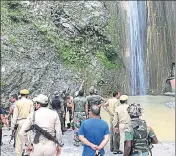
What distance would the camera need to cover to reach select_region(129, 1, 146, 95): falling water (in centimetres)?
2512

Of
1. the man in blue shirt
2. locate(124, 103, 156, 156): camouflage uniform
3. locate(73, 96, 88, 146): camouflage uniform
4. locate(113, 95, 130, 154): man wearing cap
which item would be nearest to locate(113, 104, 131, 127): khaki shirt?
locate(113, 95, 130, 154): man wearing cap

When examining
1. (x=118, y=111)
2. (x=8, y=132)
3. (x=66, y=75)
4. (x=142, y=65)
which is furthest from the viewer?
(x=142, y=65)

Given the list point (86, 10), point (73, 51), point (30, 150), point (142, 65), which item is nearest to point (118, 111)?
point (30, 150)

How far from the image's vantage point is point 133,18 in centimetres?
2702

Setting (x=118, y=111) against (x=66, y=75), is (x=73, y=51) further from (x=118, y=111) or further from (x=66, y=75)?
(x=118, y=111)

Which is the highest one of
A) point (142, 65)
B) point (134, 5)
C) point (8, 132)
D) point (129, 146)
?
point (134, 5)

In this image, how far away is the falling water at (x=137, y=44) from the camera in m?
25.1

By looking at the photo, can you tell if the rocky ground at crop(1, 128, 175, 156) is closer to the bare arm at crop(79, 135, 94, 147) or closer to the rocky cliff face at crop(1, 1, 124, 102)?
the bare arm at crop(79, 135, 94, 147)

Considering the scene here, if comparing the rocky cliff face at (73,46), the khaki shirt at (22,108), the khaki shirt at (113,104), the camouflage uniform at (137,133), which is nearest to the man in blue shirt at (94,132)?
the camouflage uniform at (137,133)

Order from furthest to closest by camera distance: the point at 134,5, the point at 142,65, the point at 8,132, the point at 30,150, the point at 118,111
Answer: the point at 134,5 < the point at 142,65 < the point at 8,132 < the point at 118,111 < the point at 30,150

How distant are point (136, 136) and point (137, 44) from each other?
883 inches

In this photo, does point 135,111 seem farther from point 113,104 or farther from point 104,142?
point 113,104

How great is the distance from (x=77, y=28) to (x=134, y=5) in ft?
22.1

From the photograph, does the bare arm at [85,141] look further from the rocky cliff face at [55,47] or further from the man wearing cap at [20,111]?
the rocky cliff face at [55,47]
